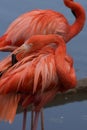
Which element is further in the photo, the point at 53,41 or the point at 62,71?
the point at 53,41

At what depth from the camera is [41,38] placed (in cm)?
323

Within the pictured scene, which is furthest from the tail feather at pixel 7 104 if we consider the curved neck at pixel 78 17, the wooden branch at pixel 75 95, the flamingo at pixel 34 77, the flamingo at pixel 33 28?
the wooden branch at pixel 75 95

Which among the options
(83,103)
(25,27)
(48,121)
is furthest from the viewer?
(83,103)

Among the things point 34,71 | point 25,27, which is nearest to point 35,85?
point 34,71

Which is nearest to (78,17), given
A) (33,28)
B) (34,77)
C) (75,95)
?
(33,28)

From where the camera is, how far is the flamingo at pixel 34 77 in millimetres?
2992

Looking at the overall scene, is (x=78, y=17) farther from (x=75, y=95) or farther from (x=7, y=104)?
(x=7, y=104)

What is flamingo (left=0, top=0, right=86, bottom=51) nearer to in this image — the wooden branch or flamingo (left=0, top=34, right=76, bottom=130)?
flamingo (left=0, top=34, right=76, bottom=130)

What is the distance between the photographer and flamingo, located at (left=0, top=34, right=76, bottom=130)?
299 cm

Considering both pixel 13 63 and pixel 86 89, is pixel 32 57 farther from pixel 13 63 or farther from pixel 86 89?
pixel 86 89

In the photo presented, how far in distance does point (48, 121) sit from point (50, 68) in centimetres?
121

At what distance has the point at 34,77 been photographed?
9.77 feet

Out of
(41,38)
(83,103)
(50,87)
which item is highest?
(41,38)

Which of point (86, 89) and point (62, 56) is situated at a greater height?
point (62, 56)
